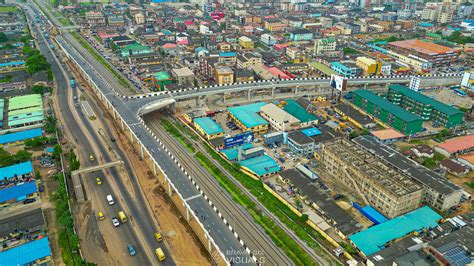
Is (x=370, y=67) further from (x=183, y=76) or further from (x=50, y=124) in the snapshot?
(x=50, y=124)

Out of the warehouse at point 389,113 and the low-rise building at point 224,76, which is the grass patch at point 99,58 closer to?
the low-rise building at point 224,76

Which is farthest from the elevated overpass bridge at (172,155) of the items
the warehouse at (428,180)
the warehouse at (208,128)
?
the warehouse at (428,180)

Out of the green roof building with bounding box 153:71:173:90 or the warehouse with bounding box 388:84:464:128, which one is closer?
the warehouse with bounding box 388:84:464:128

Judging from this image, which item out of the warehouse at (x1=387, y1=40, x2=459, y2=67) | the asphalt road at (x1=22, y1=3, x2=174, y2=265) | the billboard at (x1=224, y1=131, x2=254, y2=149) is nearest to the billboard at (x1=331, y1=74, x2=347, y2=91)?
the billboard at (x1=224, y1=131, x2=254, y2=149)

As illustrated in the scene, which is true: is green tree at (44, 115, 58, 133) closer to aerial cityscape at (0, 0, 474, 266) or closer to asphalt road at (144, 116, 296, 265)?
aerial cityscape at (0, 0, 474, 266)

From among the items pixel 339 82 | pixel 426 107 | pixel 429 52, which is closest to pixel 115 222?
pixel 339 82

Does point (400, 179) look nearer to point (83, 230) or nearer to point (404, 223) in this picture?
point (404, 223)

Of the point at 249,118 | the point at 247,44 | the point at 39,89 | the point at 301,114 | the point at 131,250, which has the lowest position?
the point at 131,250
